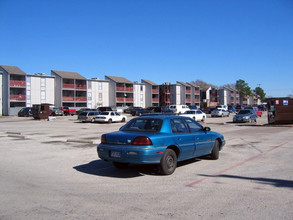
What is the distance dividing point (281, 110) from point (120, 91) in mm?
56852

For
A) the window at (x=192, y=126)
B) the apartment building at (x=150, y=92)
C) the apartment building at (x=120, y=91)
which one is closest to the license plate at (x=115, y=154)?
the window at (x=192, y=126)

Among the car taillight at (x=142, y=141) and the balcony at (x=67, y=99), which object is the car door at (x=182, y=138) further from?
the balcony at (x=67, y=99)

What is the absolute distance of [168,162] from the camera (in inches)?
291

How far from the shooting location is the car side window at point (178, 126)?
788cm

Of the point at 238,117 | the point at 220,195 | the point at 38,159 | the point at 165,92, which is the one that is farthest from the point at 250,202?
the point at 165,92

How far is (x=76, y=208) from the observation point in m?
5.08

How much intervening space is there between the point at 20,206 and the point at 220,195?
364 centimetres

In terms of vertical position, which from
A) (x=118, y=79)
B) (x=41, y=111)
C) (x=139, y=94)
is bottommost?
(x=41, y=111)

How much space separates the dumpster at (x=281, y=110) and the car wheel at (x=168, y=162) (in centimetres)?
2080

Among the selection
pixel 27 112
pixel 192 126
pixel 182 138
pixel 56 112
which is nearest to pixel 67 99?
pixel 56 112

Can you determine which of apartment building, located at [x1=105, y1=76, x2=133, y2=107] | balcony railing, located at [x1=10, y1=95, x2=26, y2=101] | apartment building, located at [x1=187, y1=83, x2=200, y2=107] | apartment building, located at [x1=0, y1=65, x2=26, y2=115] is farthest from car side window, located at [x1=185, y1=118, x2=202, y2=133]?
apartment building, located at [x1=187, y1=83, x2=200, y2=107]

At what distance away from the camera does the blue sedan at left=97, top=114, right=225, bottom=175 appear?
23.0 feet

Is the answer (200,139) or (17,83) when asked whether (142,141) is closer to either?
(200,139)

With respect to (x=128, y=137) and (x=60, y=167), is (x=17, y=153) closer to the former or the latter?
(x=60, y=167)
